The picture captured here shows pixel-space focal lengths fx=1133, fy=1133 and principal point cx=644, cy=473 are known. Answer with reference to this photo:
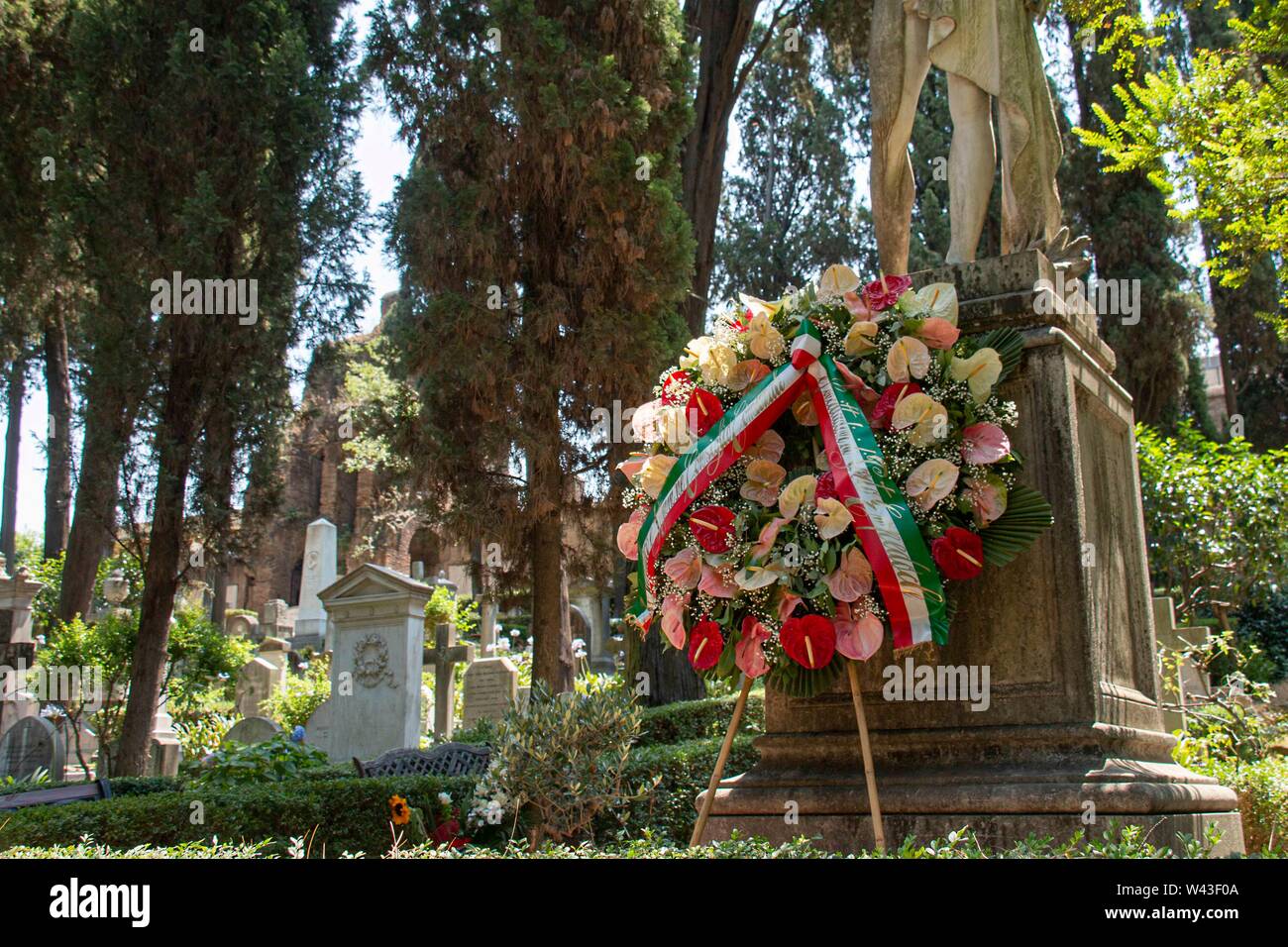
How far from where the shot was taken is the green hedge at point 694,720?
429 inches

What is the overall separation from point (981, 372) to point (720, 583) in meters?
1.19

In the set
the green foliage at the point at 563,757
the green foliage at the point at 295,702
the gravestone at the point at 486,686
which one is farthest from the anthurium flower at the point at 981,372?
the green foliage at the point at 295,702

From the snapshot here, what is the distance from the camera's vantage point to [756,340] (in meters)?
4.30

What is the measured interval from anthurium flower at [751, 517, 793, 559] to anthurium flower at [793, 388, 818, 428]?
1.54 ft

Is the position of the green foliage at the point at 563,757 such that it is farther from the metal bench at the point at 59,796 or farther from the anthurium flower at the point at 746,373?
the metal bench at the point at 59,796

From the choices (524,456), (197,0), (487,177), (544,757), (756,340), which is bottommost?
(544,757)

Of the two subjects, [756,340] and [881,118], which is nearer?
[756,340]

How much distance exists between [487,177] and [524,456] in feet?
9.86

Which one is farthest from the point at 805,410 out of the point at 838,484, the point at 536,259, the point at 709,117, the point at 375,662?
the point at 375,662

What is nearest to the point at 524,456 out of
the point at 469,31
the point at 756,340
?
the point at 469,31

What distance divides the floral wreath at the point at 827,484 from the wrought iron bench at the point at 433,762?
5900mm

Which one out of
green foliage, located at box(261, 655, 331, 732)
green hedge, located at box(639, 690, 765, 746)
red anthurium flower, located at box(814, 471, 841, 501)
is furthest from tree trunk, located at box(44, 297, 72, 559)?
red anthurium flower, located at box(814, 471, 841, 501)

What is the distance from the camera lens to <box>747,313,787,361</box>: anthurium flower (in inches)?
168
